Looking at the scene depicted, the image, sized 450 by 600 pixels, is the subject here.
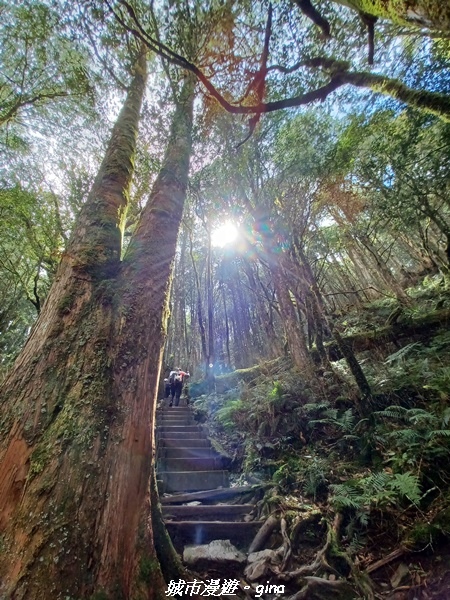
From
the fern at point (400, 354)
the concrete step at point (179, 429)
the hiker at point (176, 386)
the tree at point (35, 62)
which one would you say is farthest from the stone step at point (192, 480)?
the tree at point (35, 62)

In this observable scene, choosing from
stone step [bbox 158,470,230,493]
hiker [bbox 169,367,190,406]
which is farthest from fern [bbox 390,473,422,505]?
hiker [bbox 169,367,190,406]

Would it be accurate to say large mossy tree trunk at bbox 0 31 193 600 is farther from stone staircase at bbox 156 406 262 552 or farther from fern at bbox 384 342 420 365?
fern at bbox 384 342 420 365

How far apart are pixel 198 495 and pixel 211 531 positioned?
0.89 metres

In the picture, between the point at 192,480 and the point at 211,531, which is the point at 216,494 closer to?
the point at 192,480

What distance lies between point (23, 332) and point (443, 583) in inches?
1142

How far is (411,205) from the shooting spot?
7.21 metres

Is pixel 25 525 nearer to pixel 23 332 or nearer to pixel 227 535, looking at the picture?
pixel 227 535

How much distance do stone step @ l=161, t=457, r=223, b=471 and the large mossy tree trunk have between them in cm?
378

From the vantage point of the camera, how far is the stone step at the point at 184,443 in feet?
18.0

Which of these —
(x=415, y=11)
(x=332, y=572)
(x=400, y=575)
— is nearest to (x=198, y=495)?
(x=332, y=572)

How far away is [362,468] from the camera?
10.8ft

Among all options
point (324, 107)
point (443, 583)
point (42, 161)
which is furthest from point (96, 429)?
point (42, 161)

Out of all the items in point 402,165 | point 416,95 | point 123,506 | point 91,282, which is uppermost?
point 402,165

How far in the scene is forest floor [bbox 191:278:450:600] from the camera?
2158 millimetres
